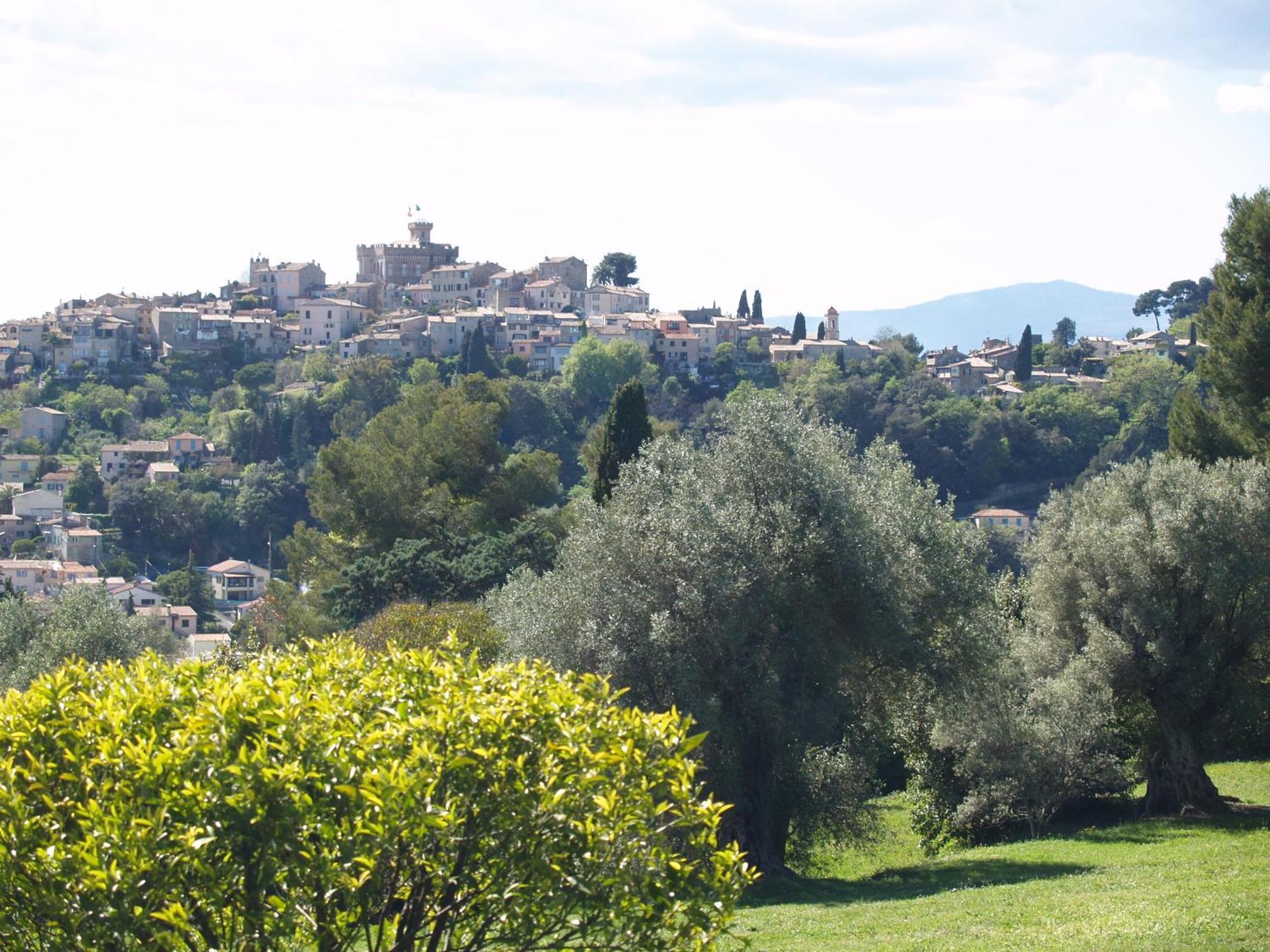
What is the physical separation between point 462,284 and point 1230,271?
113755mm

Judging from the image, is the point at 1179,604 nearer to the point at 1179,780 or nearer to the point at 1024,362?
the point at 1179,780

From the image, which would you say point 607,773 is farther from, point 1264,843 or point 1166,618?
point 1166,618

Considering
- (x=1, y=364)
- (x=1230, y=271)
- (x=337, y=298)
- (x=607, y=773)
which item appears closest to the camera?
(x=607, y=773)

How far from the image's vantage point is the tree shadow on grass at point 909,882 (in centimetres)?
1571

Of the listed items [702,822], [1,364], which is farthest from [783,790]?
[1,364]

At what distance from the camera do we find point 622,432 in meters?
35.8

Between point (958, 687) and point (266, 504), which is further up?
point (958, 687)

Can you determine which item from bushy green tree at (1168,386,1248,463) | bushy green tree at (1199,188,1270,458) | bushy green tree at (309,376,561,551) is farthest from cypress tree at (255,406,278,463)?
bushy green tree at (1199,188,1270,458)

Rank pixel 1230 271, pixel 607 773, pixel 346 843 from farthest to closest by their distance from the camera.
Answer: pixel 1230 271, pixel 607 773, pixel 346 843

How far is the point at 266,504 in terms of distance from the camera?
290 ft

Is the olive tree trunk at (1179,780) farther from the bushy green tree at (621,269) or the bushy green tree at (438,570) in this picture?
the bushy green tree at (621,269)

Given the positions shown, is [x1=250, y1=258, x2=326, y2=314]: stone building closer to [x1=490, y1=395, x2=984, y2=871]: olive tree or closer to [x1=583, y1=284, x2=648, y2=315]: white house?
[x1=583, y1=284, x2=648, y2=315]: white house

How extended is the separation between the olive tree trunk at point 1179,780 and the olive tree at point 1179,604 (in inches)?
0.7

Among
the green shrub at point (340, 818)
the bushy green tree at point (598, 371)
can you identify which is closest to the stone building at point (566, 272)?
the bushy green tree at point (598, 371)
